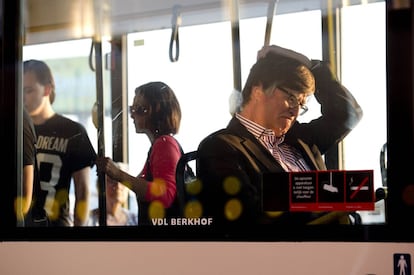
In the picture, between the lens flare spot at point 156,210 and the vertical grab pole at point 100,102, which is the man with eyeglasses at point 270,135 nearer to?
the lens flare spot at point 156,210

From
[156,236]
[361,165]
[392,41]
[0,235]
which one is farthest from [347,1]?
[0,235]

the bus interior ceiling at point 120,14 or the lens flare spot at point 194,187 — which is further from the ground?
the bus interior ceiling at point 120,14

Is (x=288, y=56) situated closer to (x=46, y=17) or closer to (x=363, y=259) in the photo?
(x=363, y=259)

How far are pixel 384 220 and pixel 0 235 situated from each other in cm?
149

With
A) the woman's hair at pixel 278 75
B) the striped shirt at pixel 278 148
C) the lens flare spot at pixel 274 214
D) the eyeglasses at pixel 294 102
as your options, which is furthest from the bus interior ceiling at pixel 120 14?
the lens flare spot at pixel 274 214

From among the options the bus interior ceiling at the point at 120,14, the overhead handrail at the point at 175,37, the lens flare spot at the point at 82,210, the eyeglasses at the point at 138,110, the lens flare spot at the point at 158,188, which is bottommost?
the lens flare spot at the point at 82,210

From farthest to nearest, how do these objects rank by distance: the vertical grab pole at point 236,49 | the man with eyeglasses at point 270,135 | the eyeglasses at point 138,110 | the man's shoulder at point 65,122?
the man's shoulder at point 65,122 → the eyeglasses at point 138,110 → the vertical grab pole at point 236,49 → the man with eyeglasses at point 270,135

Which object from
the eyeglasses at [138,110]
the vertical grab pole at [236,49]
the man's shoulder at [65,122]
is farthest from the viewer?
the man's shoulder at [65,122]

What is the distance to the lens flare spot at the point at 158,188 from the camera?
89.2 inches

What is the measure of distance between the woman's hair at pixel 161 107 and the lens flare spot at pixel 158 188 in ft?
0.58

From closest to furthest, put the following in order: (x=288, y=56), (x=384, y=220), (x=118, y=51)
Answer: (x=384, y=220), (x=288, y=56), (x=118, y=51)

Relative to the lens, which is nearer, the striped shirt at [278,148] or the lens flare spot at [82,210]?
the striped shirt at [278,148]

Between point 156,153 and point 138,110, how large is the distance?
18 cm

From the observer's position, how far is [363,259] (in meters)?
2.01
